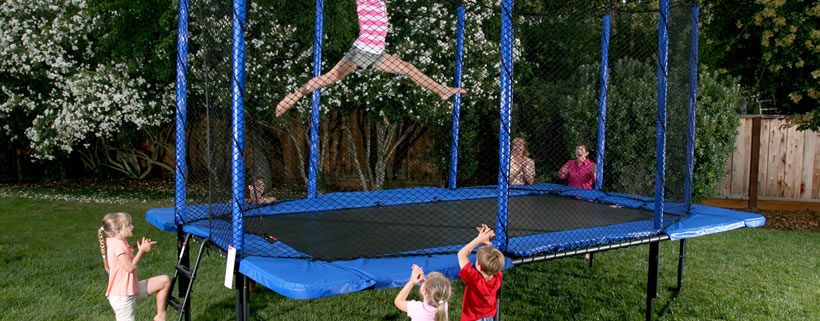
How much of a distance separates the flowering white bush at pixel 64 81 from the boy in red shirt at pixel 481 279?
541 cm

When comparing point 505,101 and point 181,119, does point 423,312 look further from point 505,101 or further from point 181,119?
point 181,119

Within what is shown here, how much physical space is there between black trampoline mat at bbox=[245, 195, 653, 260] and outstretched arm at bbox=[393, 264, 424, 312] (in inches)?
16.8

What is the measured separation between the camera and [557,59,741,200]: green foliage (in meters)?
5.84

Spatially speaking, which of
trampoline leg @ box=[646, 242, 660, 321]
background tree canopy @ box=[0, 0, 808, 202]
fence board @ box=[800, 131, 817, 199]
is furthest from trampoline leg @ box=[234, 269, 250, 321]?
fence board @ box=[800, 131, 817, 199]

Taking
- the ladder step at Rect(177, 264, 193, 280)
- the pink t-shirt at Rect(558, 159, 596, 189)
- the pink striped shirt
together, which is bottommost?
the ladder step at Rect(177, 264, 193, 280)

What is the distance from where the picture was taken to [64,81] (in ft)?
24.0

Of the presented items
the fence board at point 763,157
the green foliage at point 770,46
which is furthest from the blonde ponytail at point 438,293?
the fence board at point 763,157

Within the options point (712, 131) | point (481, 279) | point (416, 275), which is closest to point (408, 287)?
point (416, 275)

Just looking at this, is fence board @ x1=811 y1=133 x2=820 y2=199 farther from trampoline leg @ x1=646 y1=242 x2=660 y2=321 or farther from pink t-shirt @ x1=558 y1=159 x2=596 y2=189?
trampoline leg @ x1=646 y1=242 x2=660 y2=321

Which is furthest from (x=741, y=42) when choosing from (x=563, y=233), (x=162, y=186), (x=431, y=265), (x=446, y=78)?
(x=162, y=186)

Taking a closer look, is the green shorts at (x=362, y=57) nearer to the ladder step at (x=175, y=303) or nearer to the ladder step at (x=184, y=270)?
the ladder step at (x=184, y=270)

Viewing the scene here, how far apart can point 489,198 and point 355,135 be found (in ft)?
10.2

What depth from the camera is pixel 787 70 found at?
648 cm

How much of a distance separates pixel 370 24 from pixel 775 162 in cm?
548
